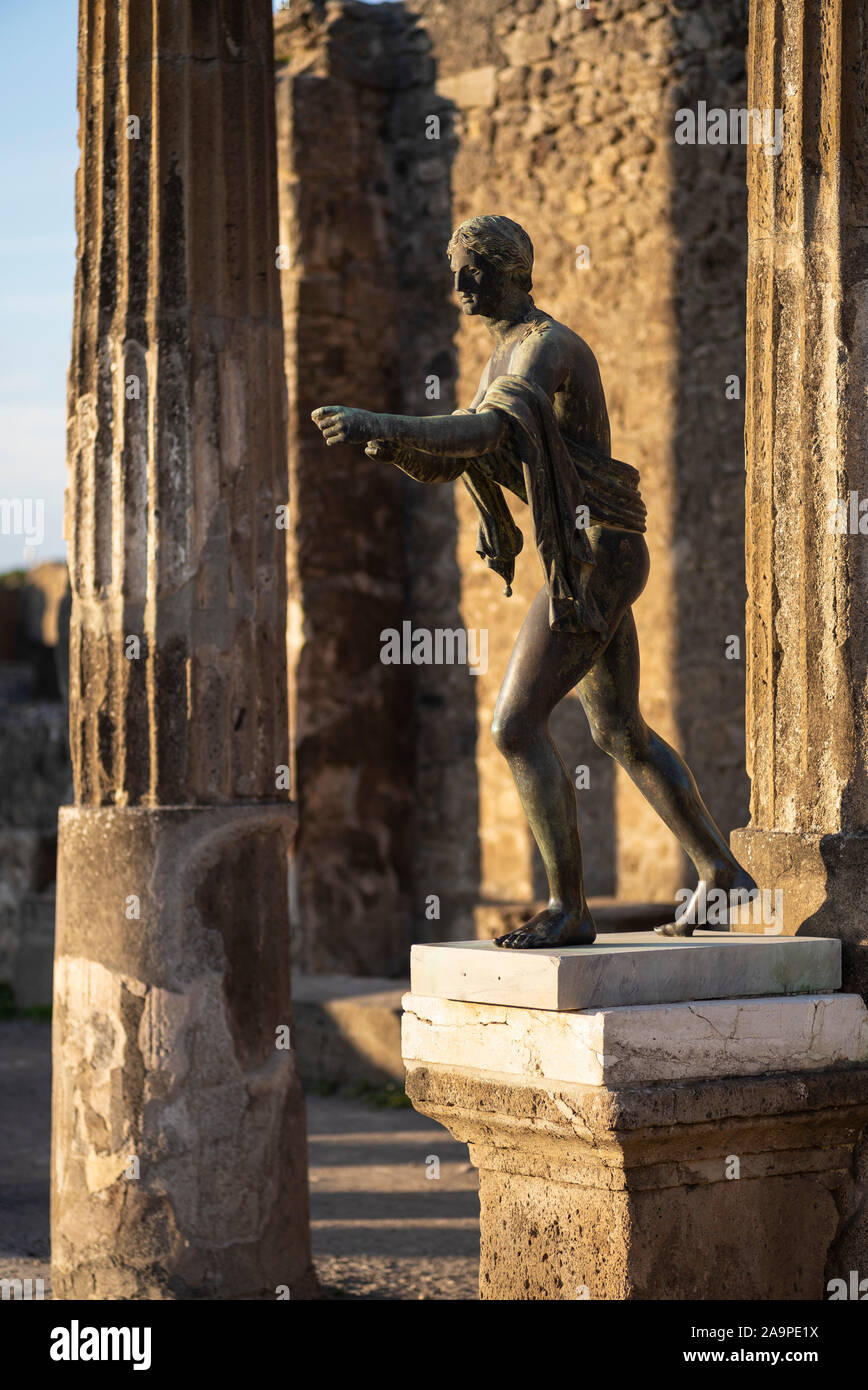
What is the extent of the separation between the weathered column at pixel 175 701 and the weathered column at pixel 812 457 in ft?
6.07

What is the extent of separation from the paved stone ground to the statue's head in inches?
126

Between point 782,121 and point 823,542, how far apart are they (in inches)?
37.9

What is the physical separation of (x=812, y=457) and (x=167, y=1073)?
2.56 m

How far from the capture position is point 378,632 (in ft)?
34.7

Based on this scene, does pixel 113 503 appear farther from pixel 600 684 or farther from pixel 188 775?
pixel 600 684

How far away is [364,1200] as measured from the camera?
271 inches

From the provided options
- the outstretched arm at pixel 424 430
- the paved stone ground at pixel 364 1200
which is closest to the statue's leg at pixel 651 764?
the outstretched arm at pixel 424 430

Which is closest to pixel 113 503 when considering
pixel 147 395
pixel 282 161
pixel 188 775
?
pixel 147 395

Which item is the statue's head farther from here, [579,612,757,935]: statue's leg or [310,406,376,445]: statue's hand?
[579,612,757,935]: statue's leg

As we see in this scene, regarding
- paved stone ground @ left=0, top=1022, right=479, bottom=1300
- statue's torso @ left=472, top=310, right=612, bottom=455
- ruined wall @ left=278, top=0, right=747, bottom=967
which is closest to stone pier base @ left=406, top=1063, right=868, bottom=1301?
statue's torso @ left=472, top=310, right=612, bottom=455

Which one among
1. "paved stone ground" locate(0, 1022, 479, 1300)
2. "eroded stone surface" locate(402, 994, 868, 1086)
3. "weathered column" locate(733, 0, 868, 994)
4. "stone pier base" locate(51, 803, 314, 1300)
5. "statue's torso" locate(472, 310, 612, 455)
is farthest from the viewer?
"paved stone ground" locate(0, 1022, 479, 1300)

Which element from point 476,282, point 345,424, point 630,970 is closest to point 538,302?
point 476,282

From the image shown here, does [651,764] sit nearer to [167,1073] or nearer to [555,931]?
[555,931]

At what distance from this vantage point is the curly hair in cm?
377
